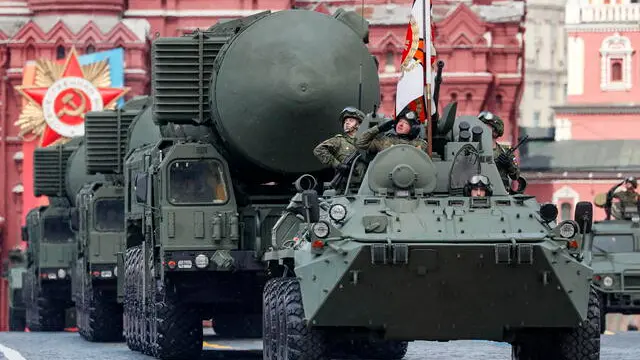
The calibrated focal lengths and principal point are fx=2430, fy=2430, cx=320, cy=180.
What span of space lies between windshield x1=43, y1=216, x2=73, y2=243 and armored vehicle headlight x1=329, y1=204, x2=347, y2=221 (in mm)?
27381

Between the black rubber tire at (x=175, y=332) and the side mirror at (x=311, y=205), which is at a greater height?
the side mirror at (x=311, y=205)

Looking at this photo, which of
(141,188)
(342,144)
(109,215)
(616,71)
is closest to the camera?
(342,144)

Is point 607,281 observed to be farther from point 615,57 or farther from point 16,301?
point 615,57

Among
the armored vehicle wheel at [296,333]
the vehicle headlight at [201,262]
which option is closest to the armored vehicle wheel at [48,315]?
the vehicle headlight at [201,262]

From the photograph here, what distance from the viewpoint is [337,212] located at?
60.8ft

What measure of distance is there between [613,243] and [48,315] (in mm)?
14224

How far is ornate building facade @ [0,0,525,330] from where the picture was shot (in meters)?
91.0

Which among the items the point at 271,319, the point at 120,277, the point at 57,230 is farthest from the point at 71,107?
the point at 271,319

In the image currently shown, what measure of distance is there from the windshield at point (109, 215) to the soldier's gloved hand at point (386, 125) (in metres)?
15.8

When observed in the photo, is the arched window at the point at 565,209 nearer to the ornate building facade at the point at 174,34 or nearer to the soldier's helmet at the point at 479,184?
the ornate building facade at the point at 174,34

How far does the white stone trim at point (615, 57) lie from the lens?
111 meters

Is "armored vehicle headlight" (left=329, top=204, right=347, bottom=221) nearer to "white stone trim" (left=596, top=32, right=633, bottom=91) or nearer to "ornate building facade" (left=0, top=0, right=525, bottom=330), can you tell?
"ornate building facade" (left=0, top=0, right=525, bottom=330)

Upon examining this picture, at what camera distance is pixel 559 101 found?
170250 millimetres

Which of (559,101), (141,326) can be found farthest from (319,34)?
(559,101)
